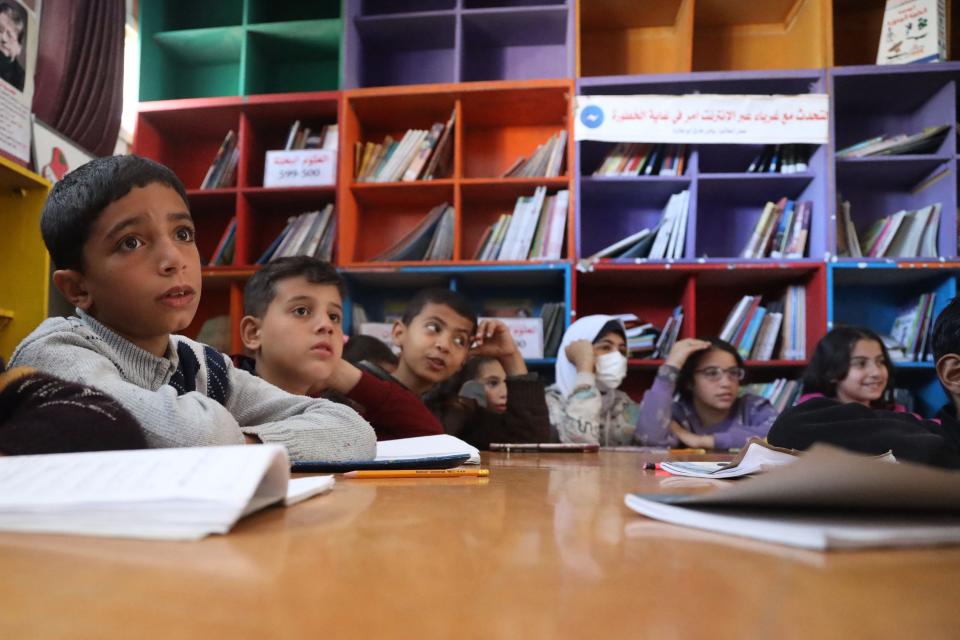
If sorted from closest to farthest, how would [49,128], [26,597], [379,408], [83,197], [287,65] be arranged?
[26,597] < [83,197] < [379,408] < [49,128] < [287,65]

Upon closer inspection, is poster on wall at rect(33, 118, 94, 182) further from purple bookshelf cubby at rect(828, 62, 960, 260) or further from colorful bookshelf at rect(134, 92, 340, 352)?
purple bookshelf cubby at rect(828, 62, 960, 260)

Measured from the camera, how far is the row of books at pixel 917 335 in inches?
104

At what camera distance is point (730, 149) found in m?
2.82

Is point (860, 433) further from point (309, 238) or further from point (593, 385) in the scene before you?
point (309, 238)

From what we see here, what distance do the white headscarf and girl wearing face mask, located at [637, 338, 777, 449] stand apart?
0.27 m

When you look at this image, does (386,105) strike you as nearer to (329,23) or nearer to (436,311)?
(329,23)

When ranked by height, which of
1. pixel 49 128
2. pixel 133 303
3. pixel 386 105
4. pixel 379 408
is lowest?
pixel 379 408

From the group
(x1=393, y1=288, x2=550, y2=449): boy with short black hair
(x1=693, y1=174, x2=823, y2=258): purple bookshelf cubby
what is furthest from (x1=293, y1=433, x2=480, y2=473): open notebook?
(x1=693, y1=174, x2=823, y2=258): purple bookshelf cubby

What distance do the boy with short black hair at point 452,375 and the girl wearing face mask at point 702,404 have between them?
0.50 m

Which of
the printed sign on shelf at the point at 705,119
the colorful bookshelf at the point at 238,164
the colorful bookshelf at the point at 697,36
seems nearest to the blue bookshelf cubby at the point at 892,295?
the printed sign on shelf at the point at 705,119

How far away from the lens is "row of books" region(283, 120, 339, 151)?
296cm

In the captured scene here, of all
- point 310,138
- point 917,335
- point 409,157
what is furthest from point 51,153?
point 917,335

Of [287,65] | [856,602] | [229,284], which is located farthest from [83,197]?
[287,65]

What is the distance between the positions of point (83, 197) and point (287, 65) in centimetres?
267
